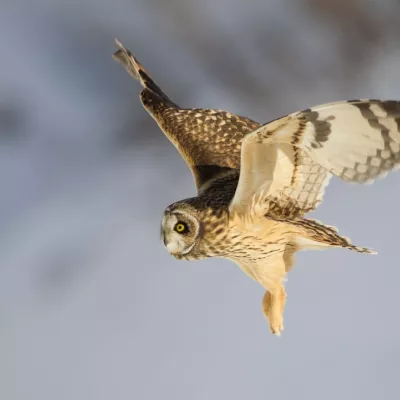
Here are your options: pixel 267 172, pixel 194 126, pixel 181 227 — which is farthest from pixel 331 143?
pixel 194 126

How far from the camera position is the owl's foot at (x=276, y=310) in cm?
137

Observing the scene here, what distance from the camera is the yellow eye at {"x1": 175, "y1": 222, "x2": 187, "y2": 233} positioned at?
44.4 inches

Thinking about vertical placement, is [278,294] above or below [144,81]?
below

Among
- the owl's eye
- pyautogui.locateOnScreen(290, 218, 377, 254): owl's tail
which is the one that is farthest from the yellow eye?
pyautogui.locateOnScreen(290, 218, 377, 254): owl's tail

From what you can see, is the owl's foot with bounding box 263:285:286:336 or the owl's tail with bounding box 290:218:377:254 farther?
the owl's foot with bounding box 263:285:286:336

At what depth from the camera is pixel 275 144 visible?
105 centimetres

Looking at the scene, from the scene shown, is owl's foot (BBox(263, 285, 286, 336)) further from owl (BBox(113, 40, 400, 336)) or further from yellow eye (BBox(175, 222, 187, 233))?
yellow eye (BBox(175, 222, 187, 233))

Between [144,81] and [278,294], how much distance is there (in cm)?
48

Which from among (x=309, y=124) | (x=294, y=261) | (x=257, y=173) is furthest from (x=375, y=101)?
(x=294, y=261)

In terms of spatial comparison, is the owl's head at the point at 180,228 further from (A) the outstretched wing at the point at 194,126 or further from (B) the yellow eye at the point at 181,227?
(A) the outstretched wing at the point at 194,126

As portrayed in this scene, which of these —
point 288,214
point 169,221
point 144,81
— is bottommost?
point 169,221

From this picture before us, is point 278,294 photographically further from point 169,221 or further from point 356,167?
point 356,167

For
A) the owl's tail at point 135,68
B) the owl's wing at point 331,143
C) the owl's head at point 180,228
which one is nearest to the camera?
the owl's wing at point 331,143

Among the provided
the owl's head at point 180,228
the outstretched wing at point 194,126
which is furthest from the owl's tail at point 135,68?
the owl's head at point 180,228
